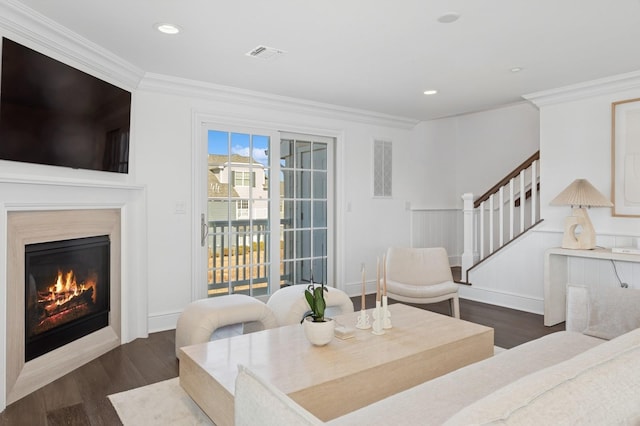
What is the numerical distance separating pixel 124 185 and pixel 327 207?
251cm

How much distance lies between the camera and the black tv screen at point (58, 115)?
2.50m

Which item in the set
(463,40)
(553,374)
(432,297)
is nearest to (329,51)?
(463,40)

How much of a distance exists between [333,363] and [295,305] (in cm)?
130

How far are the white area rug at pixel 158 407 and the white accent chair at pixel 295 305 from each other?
0.93 meters

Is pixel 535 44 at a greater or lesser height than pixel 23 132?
greater

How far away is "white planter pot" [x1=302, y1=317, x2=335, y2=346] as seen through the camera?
226 cm

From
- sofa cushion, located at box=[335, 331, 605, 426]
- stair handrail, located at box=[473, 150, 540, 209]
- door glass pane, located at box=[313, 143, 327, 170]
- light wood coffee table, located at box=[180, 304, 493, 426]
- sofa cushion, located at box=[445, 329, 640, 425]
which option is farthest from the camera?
door glass pane, located at box=[313, 143, 327, 170]

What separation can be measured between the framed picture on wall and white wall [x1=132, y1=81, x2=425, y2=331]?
254cm

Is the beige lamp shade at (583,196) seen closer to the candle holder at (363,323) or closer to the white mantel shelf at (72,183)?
the candle holder at (363,323)

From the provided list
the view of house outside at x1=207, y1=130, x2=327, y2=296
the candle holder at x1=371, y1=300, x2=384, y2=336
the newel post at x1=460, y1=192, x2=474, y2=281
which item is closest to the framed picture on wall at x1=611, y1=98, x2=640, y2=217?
the newel post at x1=460, y1=192, x2=474, y2=281

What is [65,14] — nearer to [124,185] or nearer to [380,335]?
Answer: [124,185]

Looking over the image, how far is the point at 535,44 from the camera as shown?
3137mm

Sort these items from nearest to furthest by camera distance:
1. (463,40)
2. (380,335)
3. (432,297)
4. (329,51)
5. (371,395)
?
(371,395) → (380,335) → (463,40) → (329,51) → (432,297)

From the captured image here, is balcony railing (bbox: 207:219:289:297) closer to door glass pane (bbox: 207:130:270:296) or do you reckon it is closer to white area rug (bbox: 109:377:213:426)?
door glass pane (bbox: 207:130:270:296)
